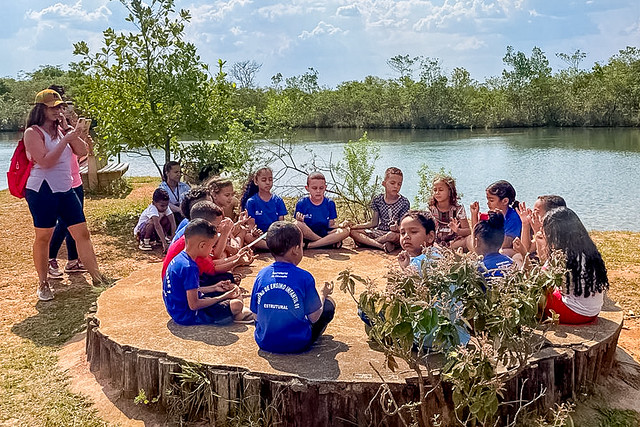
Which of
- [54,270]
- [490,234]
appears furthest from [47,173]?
[490,234]

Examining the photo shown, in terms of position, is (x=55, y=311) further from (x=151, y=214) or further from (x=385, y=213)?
(x=385, y=213)

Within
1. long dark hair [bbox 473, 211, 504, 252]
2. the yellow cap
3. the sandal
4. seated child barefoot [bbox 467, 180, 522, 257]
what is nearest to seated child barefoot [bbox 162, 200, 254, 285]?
the sandal

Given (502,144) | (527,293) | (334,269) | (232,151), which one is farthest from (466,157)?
(527,293)

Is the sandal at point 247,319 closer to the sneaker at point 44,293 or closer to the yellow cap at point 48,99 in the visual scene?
the sneaker at point 44,293

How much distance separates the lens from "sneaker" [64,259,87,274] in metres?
6.28

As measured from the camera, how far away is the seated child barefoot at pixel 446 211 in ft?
18.7

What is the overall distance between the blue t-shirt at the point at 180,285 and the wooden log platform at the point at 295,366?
8cm

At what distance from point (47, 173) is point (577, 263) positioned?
14.1 ft

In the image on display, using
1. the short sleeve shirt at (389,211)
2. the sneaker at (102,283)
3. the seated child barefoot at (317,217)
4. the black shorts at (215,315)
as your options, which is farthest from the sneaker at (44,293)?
the short sleeve shirt at (389,211)

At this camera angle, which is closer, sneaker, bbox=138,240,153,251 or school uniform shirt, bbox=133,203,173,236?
school uniform shirt, bbox=133,203,173,236

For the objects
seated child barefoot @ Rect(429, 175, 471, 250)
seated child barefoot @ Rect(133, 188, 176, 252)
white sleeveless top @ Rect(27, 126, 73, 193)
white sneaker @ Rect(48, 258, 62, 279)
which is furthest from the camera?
seated child barefoot @ Rect(133, 188, 176, 252)

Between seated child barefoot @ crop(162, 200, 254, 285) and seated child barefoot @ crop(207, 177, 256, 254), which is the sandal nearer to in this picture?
seated child barefoot @ crop(162, 200, 254, 285)

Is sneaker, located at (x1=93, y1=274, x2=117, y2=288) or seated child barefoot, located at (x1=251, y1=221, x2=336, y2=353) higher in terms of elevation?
seated child barefoot, located at (x1=251, y1=221, x2=336, y2=353)

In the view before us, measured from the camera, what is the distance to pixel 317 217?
6566 mm
